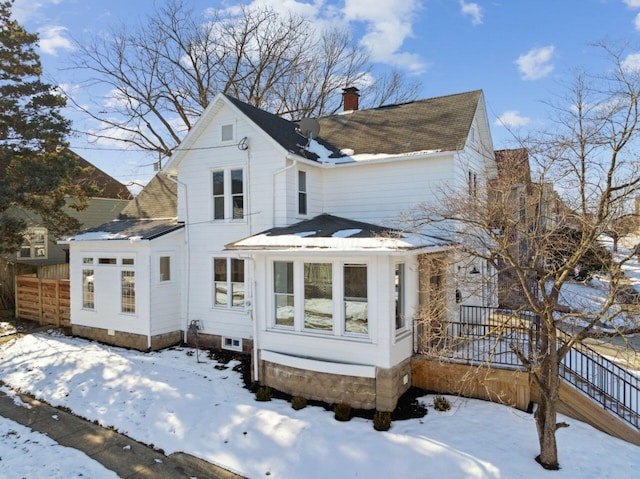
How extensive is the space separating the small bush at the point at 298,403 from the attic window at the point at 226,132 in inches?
310

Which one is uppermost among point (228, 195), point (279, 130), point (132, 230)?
point (279, 130)

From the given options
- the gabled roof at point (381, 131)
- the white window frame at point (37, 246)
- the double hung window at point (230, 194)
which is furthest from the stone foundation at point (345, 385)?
the white window frame at point (37, 246)

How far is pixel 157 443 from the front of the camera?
7340 mm

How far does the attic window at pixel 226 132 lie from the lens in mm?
12320

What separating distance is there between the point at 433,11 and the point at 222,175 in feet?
34.0

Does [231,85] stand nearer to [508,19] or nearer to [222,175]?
[222,175]

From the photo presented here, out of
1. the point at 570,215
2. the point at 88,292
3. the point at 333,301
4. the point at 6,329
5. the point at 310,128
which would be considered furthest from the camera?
the point at 6,329

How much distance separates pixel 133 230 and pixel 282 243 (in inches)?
272

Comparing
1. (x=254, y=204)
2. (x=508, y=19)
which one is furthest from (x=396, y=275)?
(x=508, y=19)

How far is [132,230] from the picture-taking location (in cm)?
1357

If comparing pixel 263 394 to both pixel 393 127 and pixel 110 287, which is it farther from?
pixel 393 127

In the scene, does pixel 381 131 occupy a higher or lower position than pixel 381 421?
higher

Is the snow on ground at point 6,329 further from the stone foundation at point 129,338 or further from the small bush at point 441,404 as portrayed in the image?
the small bush at point 441,404

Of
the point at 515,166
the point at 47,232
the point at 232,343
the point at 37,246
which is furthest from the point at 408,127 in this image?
the point at 37,246
